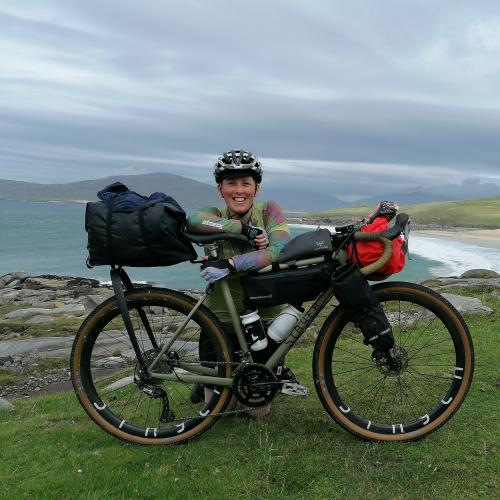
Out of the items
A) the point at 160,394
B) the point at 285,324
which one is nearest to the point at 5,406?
the point at 160,394

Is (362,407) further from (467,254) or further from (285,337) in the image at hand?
(467,254)

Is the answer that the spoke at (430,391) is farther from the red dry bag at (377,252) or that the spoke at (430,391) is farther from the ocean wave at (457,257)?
the ocean wave at (457,257)

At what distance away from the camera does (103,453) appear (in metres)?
4.81

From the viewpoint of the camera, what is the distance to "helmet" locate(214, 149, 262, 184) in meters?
5.11

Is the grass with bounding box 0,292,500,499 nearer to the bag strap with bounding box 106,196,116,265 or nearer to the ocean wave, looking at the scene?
the bag strap with bounding box 106,196,116,265

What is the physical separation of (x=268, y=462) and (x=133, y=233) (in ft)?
7.88

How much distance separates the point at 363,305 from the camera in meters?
4.56

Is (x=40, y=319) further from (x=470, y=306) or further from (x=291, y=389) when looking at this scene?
(x=291, y=389)

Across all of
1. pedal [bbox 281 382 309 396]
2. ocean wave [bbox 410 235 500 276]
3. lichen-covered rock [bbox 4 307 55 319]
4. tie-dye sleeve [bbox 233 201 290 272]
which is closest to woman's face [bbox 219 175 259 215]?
tie-dye sleeve [bbox 233 201 290 272]

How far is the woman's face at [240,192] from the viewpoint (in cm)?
522

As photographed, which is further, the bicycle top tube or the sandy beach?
the sandy beach

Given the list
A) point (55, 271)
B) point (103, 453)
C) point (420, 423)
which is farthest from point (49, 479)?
point (55, 271)

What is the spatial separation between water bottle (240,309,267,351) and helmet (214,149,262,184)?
1.47 metres

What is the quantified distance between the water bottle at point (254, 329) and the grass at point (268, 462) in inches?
36.0
